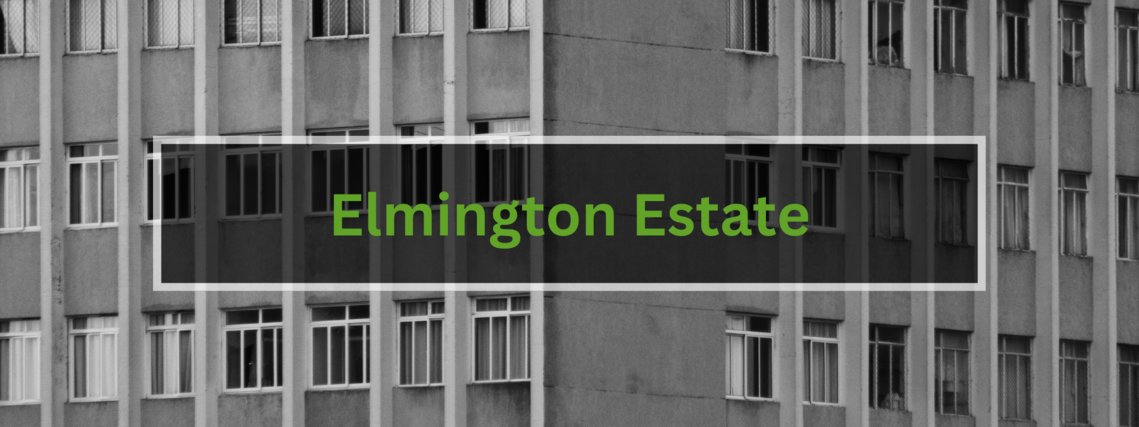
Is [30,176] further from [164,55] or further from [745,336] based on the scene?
[745,336]

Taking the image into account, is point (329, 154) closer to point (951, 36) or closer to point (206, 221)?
point (206, 221)

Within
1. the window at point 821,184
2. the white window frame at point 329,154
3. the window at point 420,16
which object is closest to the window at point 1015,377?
the window at point 821,184

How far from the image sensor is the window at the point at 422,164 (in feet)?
101

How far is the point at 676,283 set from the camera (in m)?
31.0

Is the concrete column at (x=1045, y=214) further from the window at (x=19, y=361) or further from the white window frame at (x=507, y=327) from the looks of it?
the window at (x=19, y=361)

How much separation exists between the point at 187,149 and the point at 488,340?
544 centimetres

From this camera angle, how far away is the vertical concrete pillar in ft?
101

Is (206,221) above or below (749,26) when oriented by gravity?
below

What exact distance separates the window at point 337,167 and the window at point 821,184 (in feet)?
22.4

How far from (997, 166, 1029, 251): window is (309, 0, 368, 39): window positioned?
10.5m

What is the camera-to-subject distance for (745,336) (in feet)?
105

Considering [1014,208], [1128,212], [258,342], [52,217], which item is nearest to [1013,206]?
[1014,208]

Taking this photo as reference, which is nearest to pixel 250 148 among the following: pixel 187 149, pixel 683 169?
pixel 187 149

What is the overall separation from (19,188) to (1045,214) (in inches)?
636
